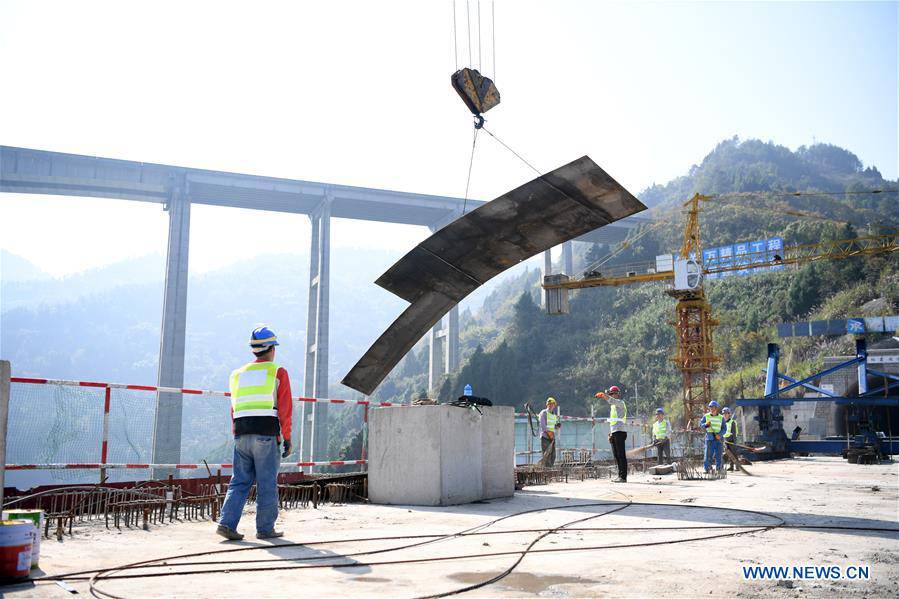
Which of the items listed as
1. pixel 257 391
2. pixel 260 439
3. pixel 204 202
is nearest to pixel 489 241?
pixel 257 391

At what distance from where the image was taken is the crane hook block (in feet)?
38.5

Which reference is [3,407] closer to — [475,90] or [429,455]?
[429,455]

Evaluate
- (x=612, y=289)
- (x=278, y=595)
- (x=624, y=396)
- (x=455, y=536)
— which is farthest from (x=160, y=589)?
(x=612, y=289)

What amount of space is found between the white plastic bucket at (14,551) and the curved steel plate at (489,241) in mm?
6729

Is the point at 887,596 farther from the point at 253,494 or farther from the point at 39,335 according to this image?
the point at 39,335

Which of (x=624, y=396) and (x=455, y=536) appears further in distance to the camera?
(x=624, y=396)

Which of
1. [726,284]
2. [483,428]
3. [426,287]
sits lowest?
[483,428]

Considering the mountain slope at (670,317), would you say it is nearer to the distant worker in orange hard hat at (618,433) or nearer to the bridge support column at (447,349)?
the bridge support column at (447,349)

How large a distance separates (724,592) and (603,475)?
1151 centimetres

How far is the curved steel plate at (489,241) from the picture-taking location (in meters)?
8.84

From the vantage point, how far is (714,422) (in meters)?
14.5

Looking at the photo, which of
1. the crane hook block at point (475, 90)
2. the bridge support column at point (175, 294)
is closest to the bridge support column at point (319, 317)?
the bridge support column at point (175, 294)

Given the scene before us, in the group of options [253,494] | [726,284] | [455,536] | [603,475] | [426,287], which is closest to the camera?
[455,536]

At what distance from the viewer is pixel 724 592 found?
366 centimetres
